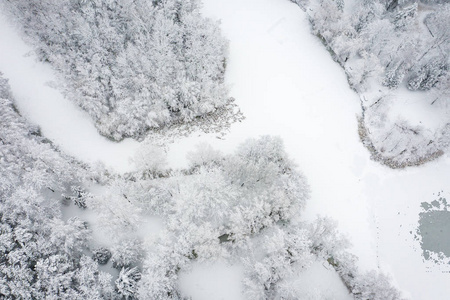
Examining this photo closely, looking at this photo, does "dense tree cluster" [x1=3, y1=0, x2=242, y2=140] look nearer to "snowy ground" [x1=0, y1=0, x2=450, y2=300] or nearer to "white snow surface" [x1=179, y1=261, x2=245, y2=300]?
"snowy ground" [x1=0, y1=0, x2=450, y2=300]

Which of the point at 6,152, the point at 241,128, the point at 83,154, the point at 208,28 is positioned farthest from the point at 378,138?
the point at 6,152

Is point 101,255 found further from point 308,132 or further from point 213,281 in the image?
point 308,132

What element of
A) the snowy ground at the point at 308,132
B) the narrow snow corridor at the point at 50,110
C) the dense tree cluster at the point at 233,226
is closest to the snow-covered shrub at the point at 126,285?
the dense tree cluster at the point at 233,226

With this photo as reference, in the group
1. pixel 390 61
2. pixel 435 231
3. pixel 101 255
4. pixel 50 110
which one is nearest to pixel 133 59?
pixel 50 110

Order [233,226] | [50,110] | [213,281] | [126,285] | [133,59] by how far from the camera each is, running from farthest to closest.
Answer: [50,110]
[133,59]
[213,281]
[233,226]
[126,285]

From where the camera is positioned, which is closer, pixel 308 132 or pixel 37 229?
pixel 37 229

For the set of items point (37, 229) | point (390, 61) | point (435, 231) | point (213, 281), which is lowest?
point (37, 229)

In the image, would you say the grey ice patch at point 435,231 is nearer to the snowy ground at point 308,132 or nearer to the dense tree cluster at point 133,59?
the snowy ground at point 308,132

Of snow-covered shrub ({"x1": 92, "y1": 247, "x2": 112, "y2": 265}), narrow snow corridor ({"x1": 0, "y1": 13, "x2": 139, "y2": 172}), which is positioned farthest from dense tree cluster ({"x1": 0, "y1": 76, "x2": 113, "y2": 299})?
narrow snow corridor ({"x1": 0, "y1": 13, "x2": 139, "y2": 172})
